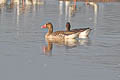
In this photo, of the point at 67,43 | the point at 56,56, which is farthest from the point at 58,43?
the point at 56,56

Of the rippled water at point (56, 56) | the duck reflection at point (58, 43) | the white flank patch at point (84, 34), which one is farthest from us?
the white flank patch at point (84, 34)

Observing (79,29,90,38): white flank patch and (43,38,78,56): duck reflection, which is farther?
Result: (79,29,90,38): white flank patch

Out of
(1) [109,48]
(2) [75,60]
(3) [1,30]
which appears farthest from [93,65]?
(3) [1,30]

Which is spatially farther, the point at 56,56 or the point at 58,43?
the point at 58,43

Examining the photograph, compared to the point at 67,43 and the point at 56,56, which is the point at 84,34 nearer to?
the point at 67,43

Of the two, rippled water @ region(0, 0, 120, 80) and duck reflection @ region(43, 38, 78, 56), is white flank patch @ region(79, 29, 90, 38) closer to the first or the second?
rippled water @ region(0, 0, 120, 80)

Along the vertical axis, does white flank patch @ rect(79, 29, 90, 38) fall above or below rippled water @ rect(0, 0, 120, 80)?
above

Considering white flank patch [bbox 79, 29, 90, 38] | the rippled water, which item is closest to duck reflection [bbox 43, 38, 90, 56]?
the rippled water

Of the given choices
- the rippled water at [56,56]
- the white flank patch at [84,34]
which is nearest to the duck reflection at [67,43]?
the rippled water at [56,56]

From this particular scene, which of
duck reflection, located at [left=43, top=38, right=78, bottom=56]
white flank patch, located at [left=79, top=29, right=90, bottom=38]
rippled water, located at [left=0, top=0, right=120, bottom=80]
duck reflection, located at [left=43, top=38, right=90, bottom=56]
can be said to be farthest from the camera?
white flank patch, located at [left=79, top=29, right=90, bottom=38]

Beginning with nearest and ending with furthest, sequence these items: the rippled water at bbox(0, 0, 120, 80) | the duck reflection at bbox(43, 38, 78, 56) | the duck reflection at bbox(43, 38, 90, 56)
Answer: the rippled water at bbox(0, 0, 120, 80) → the duck reflection at bbox(43, 38, 78, 56) → the duck reflection at bbox(43, 38, 90, 56)

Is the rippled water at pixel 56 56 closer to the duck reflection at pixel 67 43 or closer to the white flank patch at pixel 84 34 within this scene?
the duck reflection at pixel 67 43

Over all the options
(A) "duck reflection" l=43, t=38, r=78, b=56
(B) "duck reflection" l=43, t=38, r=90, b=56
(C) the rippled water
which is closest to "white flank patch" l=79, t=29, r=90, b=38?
(C) the rippled water

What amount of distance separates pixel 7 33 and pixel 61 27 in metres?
4.89
